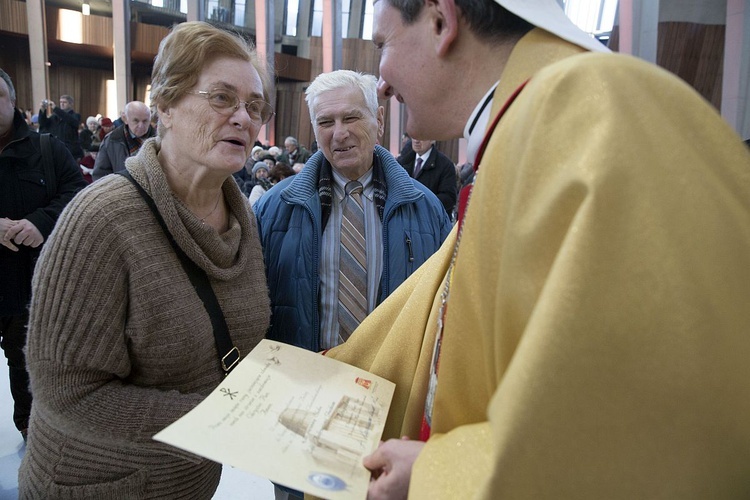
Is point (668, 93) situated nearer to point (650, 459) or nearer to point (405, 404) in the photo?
point (650, 459)

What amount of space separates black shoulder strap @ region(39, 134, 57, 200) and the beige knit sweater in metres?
1.77

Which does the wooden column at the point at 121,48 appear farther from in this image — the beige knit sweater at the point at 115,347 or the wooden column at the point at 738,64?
the beige knit sweater at the point at 115,347

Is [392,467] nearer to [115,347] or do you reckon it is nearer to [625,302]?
[625,302]

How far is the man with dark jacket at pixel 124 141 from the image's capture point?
415 centimetres

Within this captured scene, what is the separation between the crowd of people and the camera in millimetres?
589

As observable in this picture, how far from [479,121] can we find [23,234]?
2.57 meters

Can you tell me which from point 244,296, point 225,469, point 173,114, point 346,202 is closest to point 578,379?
point 244,296

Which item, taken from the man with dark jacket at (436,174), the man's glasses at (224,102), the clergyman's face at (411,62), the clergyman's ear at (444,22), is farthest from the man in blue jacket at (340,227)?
the man with dark jacket at (436,174)

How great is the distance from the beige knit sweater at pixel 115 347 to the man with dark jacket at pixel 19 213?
1.59m

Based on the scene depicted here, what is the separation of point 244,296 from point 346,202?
2.49 feet

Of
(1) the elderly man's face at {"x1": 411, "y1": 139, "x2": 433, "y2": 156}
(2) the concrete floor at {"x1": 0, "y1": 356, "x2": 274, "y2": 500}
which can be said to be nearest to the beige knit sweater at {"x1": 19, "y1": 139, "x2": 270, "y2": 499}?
(2) the concrete floor at {"x1": 0, "y1": 356, "x2": 274, "y2": 500}

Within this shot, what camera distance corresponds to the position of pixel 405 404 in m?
1.24

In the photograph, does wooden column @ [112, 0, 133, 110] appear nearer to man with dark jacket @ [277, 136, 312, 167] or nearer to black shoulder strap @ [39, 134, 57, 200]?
man with dark jacket @ [277, 136, 312, 167]

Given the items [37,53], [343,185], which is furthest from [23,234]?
[37,53]
